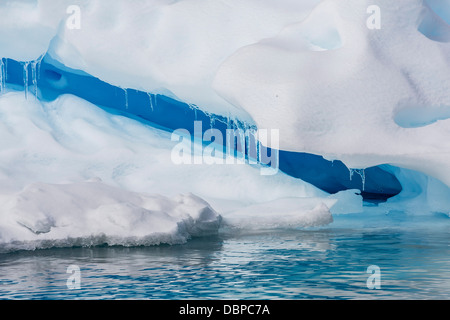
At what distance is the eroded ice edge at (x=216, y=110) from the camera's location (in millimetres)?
8859

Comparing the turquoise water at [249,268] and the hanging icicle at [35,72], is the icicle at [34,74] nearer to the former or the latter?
the hanging icicle at [35,72]

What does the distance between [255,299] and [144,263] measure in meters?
2.11

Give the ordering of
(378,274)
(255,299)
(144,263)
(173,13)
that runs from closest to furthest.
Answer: (255,299) < (378,274) < (144,263) < (173,13)

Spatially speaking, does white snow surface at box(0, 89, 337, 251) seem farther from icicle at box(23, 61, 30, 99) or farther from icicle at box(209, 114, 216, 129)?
icicle at box(209, 114, 216, 129)

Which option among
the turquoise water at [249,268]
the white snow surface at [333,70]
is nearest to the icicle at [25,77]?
the white snow surface at [333,70]

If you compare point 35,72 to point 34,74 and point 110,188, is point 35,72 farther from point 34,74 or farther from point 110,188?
point 110,188

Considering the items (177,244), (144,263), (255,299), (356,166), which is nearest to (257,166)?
(356,166)

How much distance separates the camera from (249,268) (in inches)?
251

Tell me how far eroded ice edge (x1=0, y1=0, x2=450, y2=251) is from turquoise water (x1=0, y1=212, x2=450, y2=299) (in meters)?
0.66

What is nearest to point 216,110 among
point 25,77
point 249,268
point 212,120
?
point 212,120

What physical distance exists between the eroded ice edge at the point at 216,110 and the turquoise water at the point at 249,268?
66cm

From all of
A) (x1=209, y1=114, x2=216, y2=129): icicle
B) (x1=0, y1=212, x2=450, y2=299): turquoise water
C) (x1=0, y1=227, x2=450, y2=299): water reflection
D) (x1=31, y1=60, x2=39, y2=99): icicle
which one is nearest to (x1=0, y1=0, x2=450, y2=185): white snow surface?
(x1=209, y1=114, x2=216, y2=129): icicle

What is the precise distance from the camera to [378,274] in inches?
235
